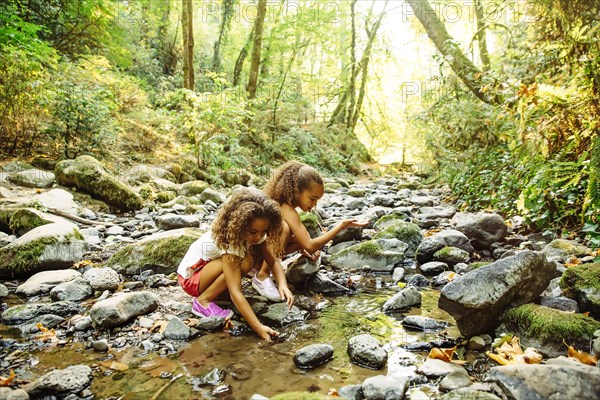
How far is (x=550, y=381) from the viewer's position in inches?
68.2

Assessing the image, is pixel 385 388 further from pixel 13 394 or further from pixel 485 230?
pixel 485 230

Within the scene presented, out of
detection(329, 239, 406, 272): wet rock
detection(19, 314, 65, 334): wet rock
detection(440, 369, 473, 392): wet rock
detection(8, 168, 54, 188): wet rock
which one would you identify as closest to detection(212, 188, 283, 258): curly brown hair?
detection(19, 314, 65, 334): wet rock

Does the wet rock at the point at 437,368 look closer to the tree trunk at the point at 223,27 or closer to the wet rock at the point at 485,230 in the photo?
the wet rock at the point at 485,230

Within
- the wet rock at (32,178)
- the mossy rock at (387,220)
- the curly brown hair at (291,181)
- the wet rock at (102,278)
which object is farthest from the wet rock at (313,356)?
the wet rock at (32,178)

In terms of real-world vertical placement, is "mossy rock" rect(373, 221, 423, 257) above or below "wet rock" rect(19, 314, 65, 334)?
above

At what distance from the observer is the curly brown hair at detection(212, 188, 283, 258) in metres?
2.86

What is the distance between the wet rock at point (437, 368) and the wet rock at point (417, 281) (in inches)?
63.1

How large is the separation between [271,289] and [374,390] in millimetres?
1588

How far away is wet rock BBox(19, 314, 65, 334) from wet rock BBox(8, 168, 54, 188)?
4426mm

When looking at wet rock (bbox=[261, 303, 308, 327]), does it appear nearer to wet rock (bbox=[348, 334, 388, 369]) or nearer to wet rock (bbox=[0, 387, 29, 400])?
wet rock (bbox=[348, 334, 388, 369])

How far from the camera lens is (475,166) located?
7.98 metres

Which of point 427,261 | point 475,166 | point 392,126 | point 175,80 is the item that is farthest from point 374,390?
point 392,126

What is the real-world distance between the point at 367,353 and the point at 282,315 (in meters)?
0.90

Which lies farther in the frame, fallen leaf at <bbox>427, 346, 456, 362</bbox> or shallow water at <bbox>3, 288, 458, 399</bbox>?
fallen leaf at <bbox>427, 346, 456, 362</bbox>
